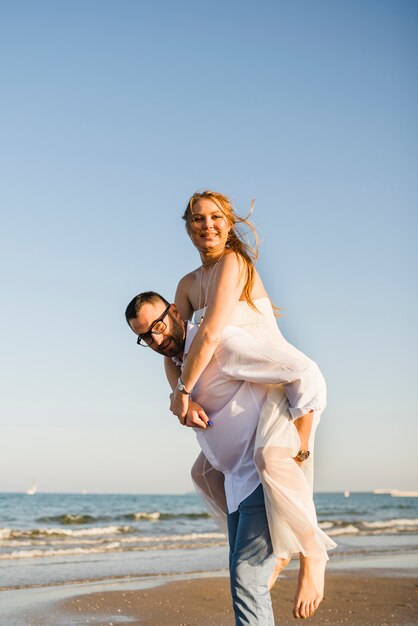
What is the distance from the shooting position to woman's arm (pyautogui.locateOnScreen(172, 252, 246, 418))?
3096 millimetres

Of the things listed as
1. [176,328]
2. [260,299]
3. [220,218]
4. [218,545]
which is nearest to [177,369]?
[176,328]

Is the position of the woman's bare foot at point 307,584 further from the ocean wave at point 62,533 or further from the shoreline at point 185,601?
the ocean wave at point 62,533

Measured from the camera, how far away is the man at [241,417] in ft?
9.85

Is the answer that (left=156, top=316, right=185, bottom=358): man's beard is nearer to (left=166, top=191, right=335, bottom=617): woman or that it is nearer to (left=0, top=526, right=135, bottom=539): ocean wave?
(left=166, top=191, right=335, bottom=617): woman

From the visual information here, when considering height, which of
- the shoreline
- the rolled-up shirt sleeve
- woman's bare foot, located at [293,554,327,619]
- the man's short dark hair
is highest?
the man's short dark hair

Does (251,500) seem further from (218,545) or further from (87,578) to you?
(218,545)

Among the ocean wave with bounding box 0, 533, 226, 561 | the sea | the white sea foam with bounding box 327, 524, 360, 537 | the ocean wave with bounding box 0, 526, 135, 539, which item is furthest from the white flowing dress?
the ocean wave with bounding box 0, 526, 135, 539

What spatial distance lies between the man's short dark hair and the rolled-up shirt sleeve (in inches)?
13.7

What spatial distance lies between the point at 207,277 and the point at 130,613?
5442 mm

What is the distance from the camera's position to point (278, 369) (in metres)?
3.05

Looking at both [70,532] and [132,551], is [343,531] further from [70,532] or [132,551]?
[132,551]

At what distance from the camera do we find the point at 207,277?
3439mm

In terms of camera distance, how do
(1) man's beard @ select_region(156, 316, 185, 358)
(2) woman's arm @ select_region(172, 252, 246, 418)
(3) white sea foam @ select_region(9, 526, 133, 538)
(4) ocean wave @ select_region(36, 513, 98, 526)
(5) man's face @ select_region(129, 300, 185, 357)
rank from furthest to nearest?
(4) ocean wave @ select_region(36, 513, 98, 526)
(3) white sea foam @ select_region(9, 526, 133, 538)
(1) man's beard @ select_region(156, 316, 185, 358)
(5) man's face @ select_region(129, 300, 185, 357)
(2) woman's arm @ select_region(172, 252, 246, 418)

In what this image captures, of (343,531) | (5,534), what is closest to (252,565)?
(5,534)
